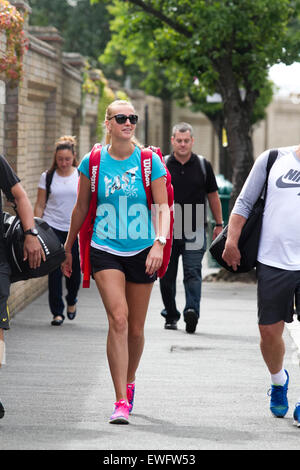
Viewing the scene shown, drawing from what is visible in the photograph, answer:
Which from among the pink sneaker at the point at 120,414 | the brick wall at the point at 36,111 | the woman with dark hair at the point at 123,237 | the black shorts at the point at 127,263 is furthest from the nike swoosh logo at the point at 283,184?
the brick wall at the point at 36,111

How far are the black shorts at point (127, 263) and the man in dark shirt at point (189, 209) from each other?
3440mm

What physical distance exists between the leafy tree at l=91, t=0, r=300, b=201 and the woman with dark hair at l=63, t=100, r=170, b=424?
25.5 ft

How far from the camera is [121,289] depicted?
19.0 ft

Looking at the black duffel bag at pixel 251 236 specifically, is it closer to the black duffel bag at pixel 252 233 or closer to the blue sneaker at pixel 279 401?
the black duffel bag at pixel 252 233

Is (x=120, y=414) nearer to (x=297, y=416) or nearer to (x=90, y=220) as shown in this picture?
(x=297, y=416)

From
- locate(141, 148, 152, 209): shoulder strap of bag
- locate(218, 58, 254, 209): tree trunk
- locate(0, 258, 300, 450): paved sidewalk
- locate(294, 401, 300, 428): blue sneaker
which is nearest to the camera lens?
locate(0, 258, 300, 450): paved sidewalk

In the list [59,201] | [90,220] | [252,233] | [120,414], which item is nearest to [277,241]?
[252,233]

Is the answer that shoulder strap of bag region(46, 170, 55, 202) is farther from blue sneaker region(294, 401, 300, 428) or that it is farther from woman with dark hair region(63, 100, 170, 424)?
blue sneaker region(294, 401, 300, 428)

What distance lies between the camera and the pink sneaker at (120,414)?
5.72m

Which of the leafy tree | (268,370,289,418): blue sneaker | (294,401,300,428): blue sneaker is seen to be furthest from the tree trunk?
(294,401,300,428): blue sneaker

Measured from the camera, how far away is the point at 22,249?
5.75 metres

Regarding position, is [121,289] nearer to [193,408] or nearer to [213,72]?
[193,408]

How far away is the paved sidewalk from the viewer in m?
5.43

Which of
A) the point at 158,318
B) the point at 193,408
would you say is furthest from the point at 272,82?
the point at 193,408
